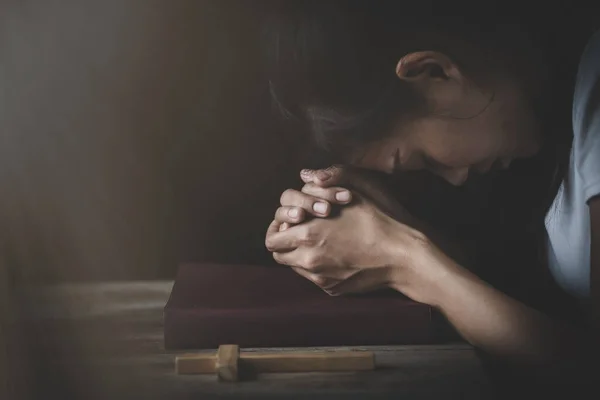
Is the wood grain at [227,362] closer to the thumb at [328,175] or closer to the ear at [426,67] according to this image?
the thumb at [328,175]

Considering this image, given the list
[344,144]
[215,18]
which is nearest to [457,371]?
[344,144]

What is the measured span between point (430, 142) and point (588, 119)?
12.3 inches

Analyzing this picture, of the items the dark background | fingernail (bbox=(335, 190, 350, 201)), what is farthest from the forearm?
fingernail (bbox=(335, 190, 350, 201))

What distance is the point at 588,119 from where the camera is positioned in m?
1.76

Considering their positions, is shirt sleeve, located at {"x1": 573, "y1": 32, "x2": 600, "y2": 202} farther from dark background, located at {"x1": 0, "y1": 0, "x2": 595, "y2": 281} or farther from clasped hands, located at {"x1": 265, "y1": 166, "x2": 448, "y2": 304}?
clasped hands, located at {"x1": 265, "y1": 166, "x2": 448, "y2": 304}

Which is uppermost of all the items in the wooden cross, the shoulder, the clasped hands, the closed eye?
the shoulder

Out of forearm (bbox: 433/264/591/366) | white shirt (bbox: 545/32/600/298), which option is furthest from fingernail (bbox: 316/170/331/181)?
white shirt (bbox: 545/32/600/298)

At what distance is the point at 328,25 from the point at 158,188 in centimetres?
48

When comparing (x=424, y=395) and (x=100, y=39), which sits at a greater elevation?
(x=100, y=39)

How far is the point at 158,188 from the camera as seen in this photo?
1.82 meters

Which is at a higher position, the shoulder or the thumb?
the shoulder

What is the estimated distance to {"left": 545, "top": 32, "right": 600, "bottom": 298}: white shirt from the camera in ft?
5.73

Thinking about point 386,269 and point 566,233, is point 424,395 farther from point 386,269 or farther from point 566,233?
point 566,233

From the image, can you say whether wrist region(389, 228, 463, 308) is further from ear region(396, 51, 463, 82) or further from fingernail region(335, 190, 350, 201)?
ear region(396, 51, 463, 82)
